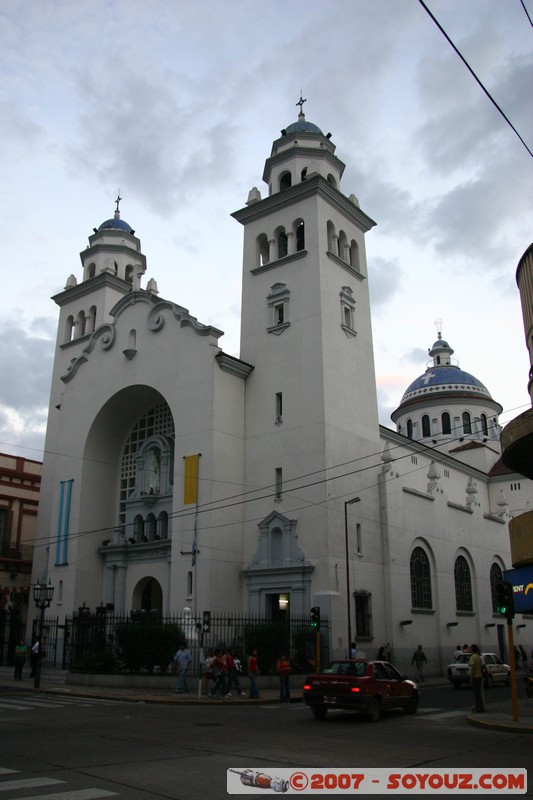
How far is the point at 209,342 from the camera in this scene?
35.6 metres

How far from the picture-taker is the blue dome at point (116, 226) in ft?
163

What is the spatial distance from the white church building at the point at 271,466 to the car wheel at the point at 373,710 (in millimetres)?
13040

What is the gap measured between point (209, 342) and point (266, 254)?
7270mm

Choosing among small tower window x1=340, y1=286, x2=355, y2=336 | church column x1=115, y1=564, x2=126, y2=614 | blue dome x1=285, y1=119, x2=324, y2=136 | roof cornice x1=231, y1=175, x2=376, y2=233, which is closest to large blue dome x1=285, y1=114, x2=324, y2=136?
blue dome x1=285, y1=119, x2=324, y2=136

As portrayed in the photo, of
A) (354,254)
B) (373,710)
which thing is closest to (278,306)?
(354,254)

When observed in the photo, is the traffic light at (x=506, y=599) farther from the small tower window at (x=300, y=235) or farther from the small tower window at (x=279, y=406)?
the small tower window at (x=300, y=235)

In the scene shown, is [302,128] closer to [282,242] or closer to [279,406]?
→ [282,242]

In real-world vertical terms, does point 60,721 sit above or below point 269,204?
below

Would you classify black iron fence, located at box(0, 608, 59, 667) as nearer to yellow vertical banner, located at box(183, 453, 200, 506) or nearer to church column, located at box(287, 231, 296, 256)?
yellow vertical banner, located at box(183, 453, 200, 506)

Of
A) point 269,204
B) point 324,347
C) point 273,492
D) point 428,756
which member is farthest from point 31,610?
point 428,756

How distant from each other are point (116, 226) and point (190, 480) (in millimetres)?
23026

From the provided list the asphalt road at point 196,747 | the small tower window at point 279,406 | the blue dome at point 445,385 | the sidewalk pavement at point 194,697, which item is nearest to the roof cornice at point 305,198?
the small tower window at point 279,406

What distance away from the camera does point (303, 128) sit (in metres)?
41.2

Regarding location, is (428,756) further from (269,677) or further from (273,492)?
(273,492)
